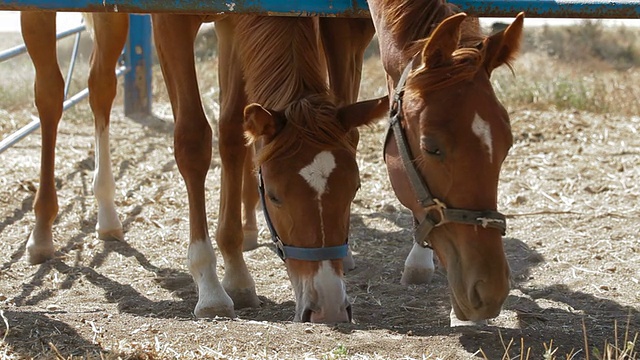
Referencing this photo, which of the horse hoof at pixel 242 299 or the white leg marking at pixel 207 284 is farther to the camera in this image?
the horse hoof at pixel 242 299

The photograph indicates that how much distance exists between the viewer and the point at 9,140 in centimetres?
565

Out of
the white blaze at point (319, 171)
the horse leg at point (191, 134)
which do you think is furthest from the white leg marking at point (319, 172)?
the horse leg at point (191, 134)

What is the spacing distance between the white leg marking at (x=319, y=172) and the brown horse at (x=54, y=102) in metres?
2.21

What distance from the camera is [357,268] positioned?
4855 mm

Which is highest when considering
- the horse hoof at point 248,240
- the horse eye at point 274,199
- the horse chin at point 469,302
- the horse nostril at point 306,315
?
the horse eye at point 274,199

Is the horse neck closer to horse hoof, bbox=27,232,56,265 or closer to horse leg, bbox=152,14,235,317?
horse leg, bbox=152,14,235,317

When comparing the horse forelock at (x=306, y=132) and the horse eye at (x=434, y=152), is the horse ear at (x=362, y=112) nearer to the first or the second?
the horse forelock at (x=306, y=132)

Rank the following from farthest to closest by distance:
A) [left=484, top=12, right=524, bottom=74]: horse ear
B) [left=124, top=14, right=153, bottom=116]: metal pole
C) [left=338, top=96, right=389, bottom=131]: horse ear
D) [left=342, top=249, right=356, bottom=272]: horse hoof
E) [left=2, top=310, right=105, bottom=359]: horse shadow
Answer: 1. [left=124, top=14, right=153, bottom=116]: metal pole
2. [left=342, top=249, right=356, bottom=272]: horse hoof
3. [left=338, top=96, right=389, bottom=131]: horse ear
4. [left=484, top=12, right=524, bottom=74]: horse ear
5. [left=2, top=310, right=105, bottom=359]: horse shadow

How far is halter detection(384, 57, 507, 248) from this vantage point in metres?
2.94

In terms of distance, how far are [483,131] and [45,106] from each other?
3116mm

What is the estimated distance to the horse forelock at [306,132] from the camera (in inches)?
135

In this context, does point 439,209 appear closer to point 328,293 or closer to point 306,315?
point 328,293

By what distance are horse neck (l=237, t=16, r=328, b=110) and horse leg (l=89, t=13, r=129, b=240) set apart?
1948 millimetres

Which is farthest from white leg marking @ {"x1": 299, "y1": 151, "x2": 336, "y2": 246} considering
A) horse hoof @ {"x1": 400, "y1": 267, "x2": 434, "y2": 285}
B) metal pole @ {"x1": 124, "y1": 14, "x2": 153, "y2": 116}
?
metal pole @ {"x1": 124, "y1": 14, "x2": 153, "y2": 116}
